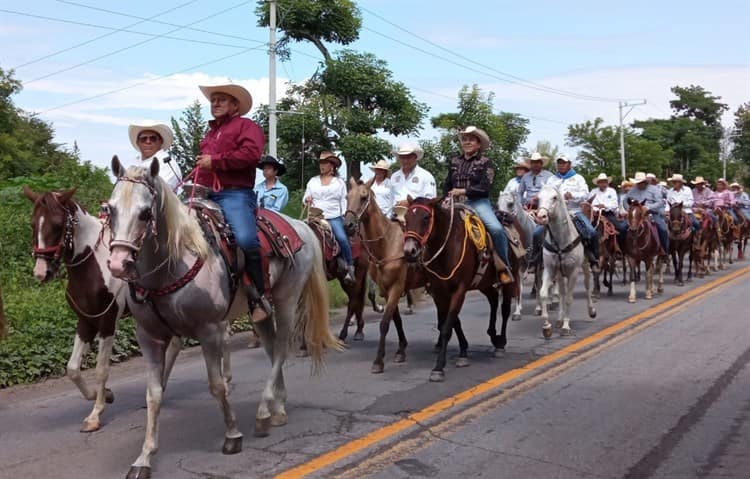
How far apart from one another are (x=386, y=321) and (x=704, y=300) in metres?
9.13

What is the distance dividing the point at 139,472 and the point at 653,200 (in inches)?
608

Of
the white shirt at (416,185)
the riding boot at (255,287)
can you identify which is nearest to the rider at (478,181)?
the white shirt at (416,185)

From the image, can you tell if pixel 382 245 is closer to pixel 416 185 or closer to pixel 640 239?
pixel 416 185

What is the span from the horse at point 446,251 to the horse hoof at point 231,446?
3.16 m

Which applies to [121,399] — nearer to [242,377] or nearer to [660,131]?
[242,377]

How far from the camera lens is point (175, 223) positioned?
5461mm

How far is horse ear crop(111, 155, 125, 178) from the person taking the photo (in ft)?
16.6

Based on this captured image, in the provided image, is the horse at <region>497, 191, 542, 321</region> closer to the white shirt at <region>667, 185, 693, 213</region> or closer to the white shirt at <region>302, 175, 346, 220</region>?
the white shirt at <region>302, 175, 346, 220</region>

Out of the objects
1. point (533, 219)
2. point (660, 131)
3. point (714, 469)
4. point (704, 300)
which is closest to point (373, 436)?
point (714, 469)

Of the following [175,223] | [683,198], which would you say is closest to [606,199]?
[683,198]

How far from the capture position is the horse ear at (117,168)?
5047mm

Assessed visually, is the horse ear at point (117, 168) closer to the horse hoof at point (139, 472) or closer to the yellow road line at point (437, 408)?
the horse hoof at point (139, 472)


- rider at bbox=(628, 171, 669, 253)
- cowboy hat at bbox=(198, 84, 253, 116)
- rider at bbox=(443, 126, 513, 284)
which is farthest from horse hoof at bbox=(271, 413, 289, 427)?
rider at bbox=(628, 171, 669, 253)

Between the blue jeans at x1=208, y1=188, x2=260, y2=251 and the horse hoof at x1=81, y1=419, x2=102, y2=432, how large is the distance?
2098 millimetres
